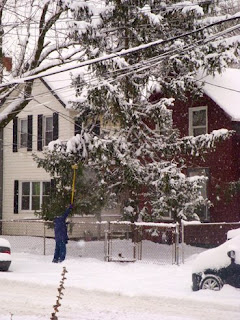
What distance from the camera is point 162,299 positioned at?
1273 cm

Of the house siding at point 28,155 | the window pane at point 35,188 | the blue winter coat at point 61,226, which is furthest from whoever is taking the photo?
the window pane at point 35,188

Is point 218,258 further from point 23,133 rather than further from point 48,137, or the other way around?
point 23,133

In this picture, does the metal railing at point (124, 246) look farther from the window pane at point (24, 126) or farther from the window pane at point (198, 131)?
the window pane at point (24, 126)

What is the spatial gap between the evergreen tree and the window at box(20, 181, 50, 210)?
28.6 ft

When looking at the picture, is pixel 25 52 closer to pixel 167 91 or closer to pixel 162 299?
pixel 167 91

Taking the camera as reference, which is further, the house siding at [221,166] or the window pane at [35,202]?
the window pane at [35,202]

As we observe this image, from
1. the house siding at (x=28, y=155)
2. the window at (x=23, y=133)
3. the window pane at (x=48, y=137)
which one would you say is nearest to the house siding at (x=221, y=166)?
the house siding at (x=28, y=155)

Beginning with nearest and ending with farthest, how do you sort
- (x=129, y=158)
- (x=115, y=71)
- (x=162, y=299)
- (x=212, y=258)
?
(x=162, y=299) < (x=212, y=258) < (x=115, y=71) < (x=129, y=158)

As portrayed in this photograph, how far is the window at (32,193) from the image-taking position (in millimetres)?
30188

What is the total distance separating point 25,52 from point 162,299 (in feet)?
37.6

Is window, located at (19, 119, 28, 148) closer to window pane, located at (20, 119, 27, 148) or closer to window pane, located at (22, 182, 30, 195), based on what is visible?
window pane, located at (20, 119, 27, 148)

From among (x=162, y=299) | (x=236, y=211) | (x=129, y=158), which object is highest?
(x=129, y=158)

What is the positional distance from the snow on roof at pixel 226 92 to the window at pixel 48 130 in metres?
8.71

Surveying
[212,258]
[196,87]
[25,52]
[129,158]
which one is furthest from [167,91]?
[212,258]
